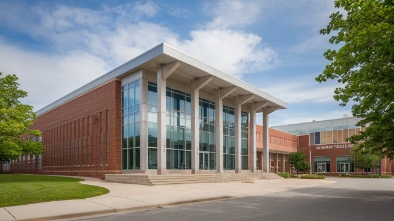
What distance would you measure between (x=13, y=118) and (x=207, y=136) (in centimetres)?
1972

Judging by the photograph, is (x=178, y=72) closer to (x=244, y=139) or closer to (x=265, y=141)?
(x=244, y=139)

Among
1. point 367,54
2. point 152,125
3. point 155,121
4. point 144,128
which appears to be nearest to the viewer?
point 367,54

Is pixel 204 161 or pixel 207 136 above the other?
pixel 207 136

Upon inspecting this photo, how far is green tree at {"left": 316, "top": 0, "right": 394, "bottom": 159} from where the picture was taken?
39.2 ft

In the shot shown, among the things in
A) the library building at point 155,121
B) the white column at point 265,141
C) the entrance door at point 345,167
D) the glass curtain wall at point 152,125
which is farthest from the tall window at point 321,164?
the glass curtain wall at point 152,125

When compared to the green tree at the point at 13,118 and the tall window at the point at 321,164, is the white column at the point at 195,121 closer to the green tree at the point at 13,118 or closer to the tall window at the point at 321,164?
the green tree at the point at 13,118

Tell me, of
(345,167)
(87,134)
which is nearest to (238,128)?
(87,134)

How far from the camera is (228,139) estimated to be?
4306cm

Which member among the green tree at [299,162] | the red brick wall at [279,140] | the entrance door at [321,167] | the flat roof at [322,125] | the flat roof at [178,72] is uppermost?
the flat roof at [178,72]

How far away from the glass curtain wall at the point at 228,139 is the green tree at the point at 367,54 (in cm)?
2445

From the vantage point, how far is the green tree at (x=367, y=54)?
39.2 feet

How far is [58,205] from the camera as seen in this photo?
503 inches

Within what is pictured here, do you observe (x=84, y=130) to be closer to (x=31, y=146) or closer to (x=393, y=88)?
→ (x=31, y=146)

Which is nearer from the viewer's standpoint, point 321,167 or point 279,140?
point 279,140
